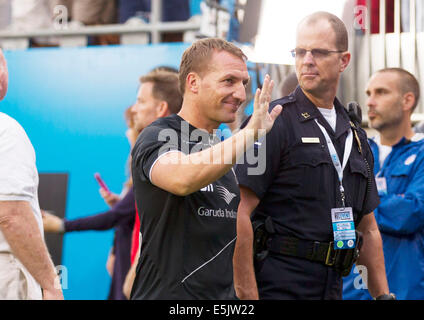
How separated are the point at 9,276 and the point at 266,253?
1.19 metres

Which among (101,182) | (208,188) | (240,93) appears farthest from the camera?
(101,182)

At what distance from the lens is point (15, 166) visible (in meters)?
3.11

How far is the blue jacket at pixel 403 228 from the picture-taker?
15.5 ft

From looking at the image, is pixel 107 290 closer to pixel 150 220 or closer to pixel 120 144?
pixel 120 144

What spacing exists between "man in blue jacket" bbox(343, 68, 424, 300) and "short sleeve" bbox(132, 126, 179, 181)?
218 centimetres

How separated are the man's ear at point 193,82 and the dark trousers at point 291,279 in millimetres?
958

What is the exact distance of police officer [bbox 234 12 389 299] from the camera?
3.52 metres

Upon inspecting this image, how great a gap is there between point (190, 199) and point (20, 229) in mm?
745

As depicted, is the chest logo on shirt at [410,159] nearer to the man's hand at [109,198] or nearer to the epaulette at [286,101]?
the epaulette at [286,101]

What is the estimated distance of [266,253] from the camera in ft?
11.7

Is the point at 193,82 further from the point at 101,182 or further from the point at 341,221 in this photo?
the point at 101,182

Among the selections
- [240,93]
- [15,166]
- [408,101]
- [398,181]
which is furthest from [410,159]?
[15,166]

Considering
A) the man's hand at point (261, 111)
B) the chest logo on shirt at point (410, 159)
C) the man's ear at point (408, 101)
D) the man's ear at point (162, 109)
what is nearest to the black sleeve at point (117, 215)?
the man's ear at point (162, 109)
